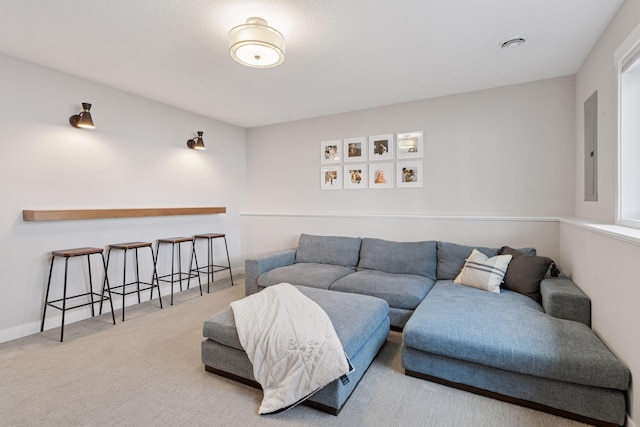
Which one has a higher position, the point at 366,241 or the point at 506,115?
the point at 506,115

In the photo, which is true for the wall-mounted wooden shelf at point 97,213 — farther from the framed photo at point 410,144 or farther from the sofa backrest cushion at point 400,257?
the framed photo at point 410,144

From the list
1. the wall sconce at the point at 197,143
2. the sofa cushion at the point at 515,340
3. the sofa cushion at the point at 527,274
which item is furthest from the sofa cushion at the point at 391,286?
the wall sconce at the point at 197,143

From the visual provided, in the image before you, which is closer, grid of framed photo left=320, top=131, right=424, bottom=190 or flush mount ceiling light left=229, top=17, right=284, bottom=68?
flush mount ceiling light left=229, top=17, right=284, bottom=68

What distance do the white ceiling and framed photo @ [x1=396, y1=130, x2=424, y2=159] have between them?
490 millimetres

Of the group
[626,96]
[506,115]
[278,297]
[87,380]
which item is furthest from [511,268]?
[87,380]

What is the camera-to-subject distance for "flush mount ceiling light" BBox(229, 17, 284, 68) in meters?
2.08

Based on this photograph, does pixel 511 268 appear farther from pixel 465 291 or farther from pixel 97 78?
pixel 97 78

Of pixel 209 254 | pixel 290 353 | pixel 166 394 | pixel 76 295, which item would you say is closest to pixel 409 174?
pixel 290 353

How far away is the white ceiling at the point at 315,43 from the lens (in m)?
2.02

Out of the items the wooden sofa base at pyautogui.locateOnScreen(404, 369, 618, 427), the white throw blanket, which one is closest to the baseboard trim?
the wooden sofa base at pyautogui.locateOnScreen(404, 369, 618, 427)

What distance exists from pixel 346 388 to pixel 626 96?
2.61 meters

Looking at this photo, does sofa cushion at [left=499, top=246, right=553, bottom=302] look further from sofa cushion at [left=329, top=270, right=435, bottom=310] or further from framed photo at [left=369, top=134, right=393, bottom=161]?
framed photo at [left=369, top=134, right=393, bottom=161]

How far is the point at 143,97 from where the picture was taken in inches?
146

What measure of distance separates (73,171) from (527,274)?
447 cm
